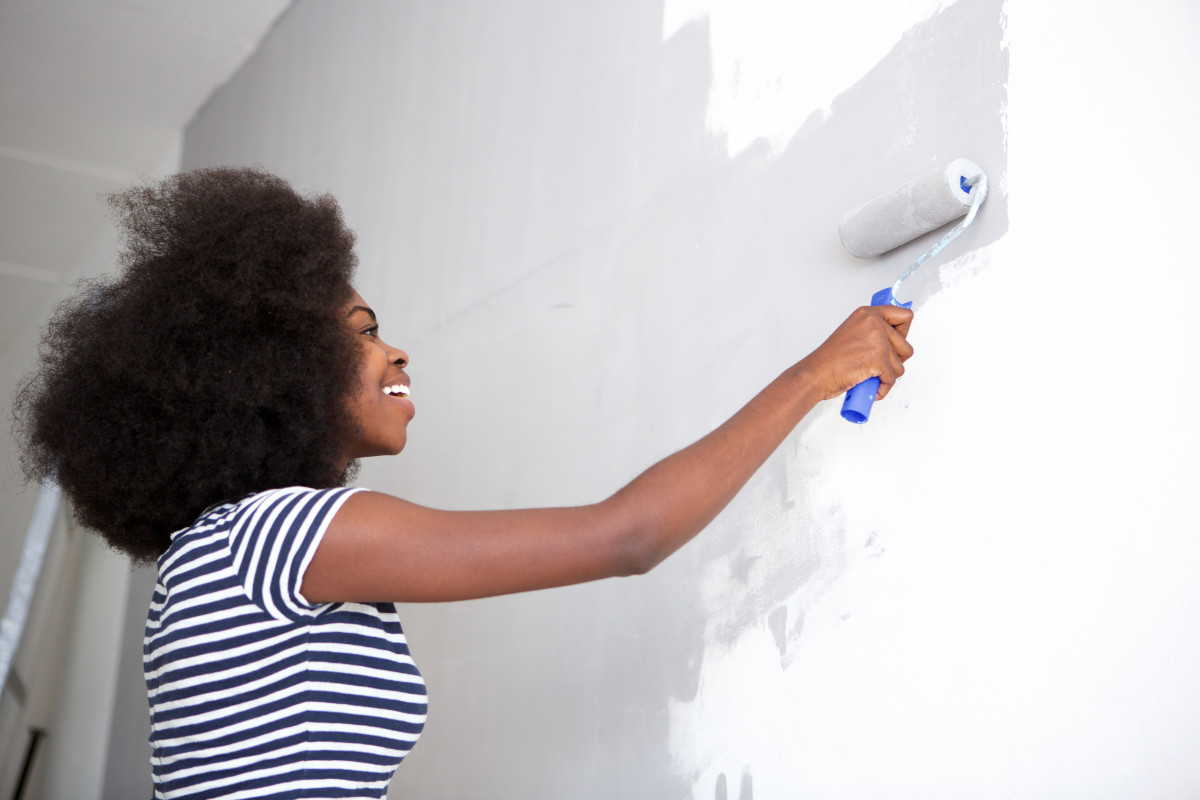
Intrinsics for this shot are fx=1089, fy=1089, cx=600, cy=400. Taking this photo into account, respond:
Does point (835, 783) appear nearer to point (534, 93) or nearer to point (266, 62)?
point (534, 93)

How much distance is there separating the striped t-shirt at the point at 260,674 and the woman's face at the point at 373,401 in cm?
19

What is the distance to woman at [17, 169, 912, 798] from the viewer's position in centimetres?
86

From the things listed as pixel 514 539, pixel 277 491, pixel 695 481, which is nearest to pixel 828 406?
pixel 695 481

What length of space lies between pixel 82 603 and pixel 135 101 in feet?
5.39

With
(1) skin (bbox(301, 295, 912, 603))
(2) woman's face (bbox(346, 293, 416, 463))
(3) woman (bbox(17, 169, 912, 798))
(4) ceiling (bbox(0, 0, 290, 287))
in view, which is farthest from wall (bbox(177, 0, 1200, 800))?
(4) ceiling (bbox(0, 0, 290, 287))

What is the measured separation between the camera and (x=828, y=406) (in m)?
1.15

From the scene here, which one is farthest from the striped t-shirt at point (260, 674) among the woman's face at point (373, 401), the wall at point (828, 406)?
the wall at point (828, 406)

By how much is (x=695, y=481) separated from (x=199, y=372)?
18.7 inches

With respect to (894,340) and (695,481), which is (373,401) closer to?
(695,481)

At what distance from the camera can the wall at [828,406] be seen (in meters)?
0.88

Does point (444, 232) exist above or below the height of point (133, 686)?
above

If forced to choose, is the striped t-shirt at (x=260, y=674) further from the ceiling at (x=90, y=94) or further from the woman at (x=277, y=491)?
the ceiling at (x=90, y=94)

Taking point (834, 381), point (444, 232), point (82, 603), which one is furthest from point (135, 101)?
point (834, 381)

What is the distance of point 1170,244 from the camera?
884mm
